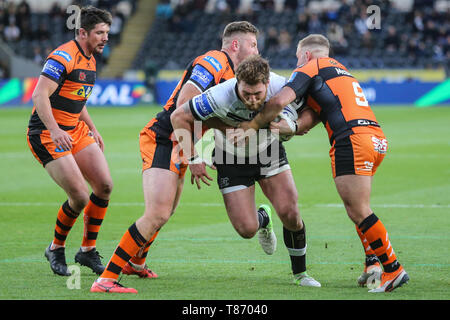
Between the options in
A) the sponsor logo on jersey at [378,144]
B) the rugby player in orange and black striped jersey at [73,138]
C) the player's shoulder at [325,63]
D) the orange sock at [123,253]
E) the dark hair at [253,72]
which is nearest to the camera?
the dark hair at [253,72]

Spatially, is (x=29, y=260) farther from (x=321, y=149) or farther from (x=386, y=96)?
(x=386, y=96)

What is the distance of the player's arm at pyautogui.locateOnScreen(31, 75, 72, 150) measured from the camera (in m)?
7.34

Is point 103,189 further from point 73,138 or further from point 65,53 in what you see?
point 65,53

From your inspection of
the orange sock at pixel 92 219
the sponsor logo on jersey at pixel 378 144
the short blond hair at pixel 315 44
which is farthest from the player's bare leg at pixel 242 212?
the orange sock at pixel 92 219

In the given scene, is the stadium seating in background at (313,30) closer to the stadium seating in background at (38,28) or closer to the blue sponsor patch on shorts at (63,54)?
the stadium seating in background at (38,28)

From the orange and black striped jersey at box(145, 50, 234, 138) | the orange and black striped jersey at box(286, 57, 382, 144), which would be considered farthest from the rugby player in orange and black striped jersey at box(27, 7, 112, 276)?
the orange and black striped jersey at box(286, 57, 382, 144)

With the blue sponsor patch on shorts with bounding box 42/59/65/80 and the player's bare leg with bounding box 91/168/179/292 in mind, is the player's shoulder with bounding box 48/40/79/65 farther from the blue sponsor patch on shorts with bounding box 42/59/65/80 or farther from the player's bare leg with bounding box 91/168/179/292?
the player's bare leg with bounding box 91/168/179/292

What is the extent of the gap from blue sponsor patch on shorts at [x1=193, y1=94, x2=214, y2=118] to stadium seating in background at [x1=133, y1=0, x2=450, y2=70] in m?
27.3

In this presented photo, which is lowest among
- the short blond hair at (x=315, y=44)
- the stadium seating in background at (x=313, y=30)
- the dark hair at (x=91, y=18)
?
the short blond hair at (x=315, y=44)

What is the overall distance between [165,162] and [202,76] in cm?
80

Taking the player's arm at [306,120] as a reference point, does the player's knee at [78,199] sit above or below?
below

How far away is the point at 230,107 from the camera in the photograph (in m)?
6.48

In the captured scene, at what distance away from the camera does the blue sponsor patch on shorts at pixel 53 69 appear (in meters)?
7.51
